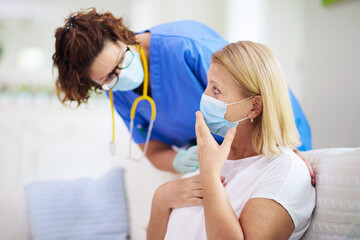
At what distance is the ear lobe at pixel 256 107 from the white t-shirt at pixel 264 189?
0.14 m

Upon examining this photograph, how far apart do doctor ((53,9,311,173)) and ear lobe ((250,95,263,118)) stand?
1.02 feet

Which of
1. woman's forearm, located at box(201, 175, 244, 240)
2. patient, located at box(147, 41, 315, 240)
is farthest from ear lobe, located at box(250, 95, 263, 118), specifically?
woman's forearm, located at box(201, 175, 244, 240)

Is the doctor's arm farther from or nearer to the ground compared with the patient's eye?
nearer to the ground

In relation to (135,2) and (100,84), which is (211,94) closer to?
(100,84)

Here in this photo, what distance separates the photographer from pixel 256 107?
1125 millimetres

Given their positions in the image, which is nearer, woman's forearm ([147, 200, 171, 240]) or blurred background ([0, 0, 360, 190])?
woman's forearm ([147, 200, 171, 240])

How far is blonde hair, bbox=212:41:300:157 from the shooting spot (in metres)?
1.10

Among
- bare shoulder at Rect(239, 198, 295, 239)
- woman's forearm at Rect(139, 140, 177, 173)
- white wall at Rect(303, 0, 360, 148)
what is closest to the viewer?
bare shoulder at Rect(239, 198, 295, 239)

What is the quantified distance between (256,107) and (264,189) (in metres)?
0.25

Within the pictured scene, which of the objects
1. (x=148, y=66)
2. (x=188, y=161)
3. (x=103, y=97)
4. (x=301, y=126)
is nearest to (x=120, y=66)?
(x=148, y=66)

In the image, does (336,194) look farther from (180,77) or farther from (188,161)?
(180,77)

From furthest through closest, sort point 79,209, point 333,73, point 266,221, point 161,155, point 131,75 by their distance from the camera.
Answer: point 333,73 < point 79,209 < point 161,155 < point 131,75 < point 266,221

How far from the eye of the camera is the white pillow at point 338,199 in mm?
1039

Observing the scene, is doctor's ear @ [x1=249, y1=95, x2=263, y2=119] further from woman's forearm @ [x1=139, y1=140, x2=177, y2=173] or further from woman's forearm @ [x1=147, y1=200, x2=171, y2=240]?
woman's forearm @ [x1=139, y1=140, x2=177, y2=173]
